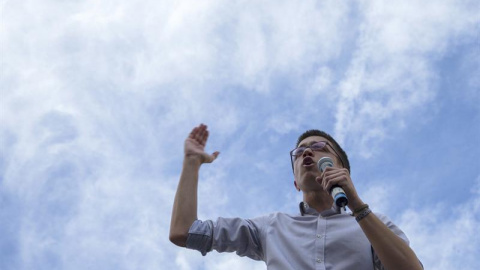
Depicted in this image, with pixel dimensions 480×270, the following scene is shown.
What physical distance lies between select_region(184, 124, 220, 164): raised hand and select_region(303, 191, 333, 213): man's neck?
974mm

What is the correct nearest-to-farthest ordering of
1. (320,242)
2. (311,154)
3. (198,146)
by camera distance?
1. (320,242)
2. (198,146)
3. (311,154)

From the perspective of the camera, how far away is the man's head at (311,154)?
216 inches

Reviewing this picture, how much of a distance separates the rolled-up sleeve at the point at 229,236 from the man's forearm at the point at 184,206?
0.06 m

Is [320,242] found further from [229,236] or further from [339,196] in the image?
[229,236]

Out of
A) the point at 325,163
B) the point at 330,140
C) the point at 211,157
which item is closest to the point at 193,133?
the point at 211,157

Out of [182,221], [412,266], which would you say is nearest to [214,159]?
[182,221]

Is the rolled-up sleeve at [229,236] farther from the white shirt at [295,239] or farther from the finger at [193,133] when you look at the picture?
the finger at [193,133]

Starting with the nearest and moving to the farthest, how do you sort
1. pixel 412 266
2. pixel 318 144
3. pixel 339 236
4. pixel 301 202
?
pixel 412 266
pixel 339 236
pixel 301 202
pixel 318 144

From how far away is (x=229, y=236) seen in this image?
481cm

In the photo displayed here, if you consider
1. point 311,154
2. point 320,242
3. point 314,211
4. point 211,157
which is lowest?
point 320,242

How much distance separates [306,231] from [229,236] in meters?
0.65

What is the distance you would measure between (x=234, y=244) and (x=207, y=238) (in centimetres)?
27

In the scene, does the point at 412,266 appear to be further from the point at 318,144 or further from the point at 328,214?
the point at 318,144

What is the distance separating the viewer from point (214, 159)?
17.6 feet
